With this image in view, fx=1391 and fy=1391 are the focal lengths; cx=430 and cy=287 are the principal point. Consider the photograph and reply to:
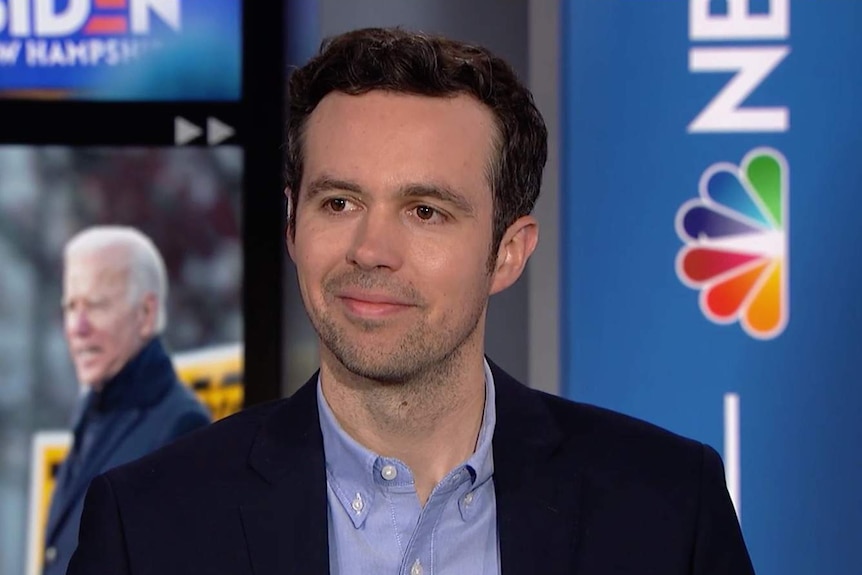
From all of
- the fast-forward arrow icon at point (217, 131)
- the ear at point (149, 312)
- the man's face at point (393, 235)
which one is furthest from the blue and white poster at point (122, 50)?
the man's face at point (393, 235)

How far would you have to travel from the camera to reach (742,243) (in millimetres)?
2340

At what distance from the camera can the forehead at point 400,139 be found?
1.48 metres

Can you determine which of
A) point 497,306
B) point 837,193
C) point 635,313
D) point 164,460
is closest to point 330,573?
point 164,460

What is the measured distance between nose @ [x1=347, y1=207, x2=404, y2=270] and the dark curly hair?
16 cm

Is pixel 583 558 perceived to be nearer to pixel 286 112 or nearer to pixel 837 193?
pixel 837 193

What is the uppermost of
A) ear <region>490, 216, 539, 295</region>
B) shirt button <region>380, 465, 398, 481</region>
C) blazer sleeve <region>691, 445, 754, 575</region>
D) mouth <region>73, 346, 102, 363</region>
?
ear <region>490, 216, 539, 295</region>

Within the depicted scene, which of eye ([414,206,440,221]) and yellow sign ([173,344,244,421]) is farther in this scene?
yellow sign ([173,344,244,421])

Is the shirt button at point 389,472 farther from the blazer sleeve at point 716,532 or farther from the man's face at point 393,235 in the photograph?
the blazer sleeve at point 716,532

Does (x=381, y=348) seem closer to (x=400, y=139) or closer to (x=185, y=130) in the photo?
(x=400, y=139)

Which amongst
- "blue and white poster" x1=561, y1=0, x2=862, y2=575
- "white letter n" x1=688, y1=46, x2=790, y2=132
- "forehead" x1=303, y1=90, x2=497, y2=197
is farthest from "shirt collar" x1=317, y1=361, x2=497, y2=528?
"white letter n" x1=688, y1=46, x2=790, y2=132

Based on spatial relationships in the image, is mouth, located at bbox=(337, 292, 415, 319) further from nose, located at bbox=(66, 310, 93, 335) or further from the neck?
nose, located at bbox=(66, 310, 93, 335)

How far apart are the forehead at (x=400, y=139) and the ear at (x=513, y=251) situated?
100mm

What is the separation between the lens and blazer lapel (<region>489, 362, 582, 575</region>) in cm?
147

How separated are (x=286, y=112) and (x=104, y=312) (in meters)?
0.56
